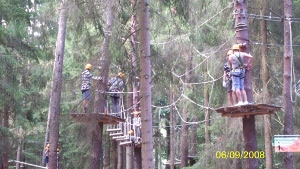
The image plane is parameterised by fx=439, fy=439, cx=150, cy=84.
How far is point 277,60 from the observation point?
1134 cm

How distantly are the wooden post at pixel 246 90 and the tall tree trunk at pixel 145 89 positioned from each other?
2185mm

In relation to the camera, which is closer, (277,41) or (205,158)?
(277,41)

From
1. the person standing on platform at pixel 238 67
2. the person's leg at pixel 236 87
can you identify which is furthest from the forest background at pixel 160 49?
the person's leg at pixel 236 87

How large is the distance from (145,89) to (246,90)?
2.26m

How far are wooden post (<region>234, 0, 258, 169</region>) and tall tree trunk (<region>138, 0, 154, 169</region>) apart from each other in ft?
7.17

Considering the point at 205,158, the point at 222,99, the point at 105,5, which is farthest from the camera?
the point at 205,158

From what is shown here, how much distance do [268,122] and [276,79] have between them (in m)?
2.09

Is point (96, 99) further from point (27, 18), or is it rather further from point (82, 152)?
point (82, 152)

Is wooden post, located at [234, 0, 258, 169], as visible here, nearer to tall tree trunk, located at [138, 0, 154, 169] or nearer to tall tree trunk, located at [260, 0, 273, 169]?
tall tree trunk, located at [138, 0, 154, 169]

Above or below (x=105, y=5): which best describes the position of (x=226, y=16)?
above

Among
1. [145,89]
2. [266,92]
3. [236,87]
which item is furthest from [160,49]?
[145,89]

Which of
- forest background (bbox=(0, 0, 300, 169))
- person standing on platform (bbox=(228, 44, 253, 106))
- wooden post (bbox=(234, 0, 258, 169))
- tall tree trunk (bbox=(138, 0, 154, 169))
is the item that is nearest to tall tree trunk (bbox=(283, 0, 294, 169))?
forest background (bbox=(0, 0, 300, 169))

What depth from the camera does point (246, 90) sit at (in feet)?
25.3

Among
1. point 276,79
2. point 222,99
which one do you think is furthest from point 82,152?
point 276,79
